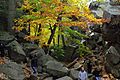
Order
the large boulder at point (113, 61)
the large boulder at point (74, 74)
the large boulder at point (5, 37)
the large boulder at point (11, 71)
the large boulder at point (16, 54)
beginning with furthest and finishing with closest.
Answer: the large boulder at point (5, 37) < the large boulder at point (16, 54) < the large boulder at point (113, 61) < the large boulder at point (74, 74) < the large boulder at point (11, 71)

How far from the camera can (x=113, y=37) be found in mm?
20938

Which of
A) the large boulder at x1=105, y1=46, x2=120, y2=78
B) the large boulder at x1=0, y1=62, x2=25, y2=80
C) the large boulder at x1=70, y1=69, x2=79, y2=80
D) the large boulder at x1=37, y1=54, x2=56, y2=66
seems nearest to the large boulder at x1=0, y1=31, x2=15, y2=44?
the large boulder at x1=37, y1=54, x2=56, y2=66

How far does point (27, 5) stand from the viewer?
23.4 m

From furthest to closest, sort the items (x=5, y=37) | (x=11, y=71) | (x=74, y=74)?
(x=5, y=37)
(x=74, y=74)
(x=11, y=71)

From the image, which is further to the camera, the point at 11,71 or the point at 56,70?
the point at 56,70

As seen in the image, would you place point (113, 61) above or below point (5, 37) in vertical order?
below

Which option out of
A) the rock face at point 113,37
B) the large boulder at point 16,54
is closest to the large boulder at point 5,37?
the large boulder at point 16,54

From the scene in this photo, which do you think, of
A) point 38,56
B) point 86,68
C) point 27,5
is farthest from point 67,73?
point 27,5

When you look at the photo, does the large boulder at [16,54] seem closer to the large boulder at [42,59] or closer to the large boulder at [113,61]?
the large boulder at [42,59]

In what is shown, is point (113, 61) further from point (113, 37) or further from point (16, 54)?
point (16, 54)

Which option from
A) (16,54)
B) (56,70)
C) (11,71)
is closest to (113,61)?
(56,70)

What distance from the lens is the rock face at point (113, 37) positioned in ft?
63.8

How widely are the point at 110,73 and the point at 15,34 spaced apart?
11.1 m

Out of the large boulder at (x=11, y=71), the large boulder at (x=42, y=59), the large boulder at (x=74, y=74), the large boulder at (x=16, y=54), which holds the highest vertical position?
the large boulder at (x=11, y=71)
